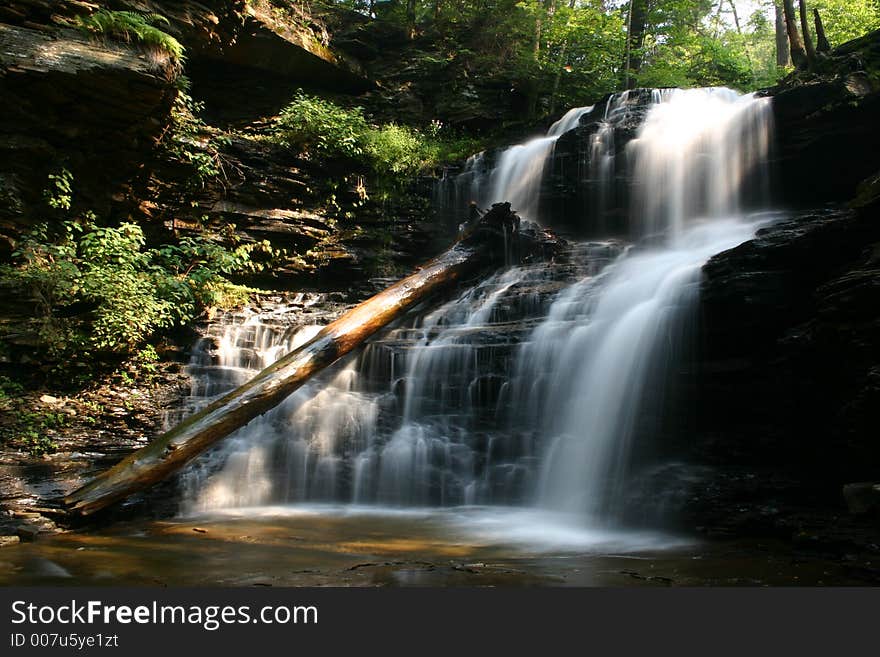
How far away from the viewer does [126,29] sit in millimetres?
7230

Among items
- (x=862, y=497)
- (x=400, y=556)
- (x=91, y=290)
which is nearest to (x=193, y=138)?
(x=91, y=290)

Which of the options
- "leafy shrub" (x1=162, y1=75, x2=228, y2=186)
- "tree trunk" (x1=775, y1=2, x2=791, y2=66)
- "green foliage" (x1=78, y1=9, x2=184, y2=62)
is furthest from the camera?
"tree trunk" (x1=775, y1=2, x2=791, y2=66)

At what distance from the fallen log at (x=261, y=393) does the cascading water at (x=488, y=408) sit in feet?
1.42

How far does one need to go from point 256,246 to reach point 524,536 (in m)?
7.76

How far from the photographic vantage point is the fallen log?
5.30 m

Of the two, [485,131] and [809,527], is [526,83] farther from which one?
[809,527]

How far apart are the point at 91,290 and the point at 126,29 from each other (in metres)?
3.53

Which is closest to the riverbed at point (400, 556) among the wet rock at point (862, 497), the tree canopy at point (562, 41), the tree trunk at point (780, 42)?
the wet rock at point (862, 497)

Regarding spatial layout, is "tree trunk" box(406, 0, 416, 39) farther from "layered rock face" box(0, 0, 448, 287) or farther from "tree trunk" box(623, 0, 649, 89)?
"tree trunk" box(623, 0, 649, 89)

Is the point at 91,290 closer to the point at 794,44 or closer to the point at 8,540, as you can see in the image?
the point at 8,540

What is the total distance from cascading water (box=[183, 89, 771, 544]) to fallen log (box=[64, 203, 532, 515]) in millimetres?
431

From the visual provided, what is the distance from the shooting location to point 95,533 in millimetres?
4984

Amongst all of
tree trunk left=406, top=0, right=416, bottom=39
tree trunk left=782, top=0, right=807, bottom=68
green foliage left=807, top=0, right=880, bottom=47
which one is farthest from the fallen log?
green foliage left=807, top=0, right=880, bottom=47

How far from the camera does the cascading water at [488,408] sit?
5984 millimetres
